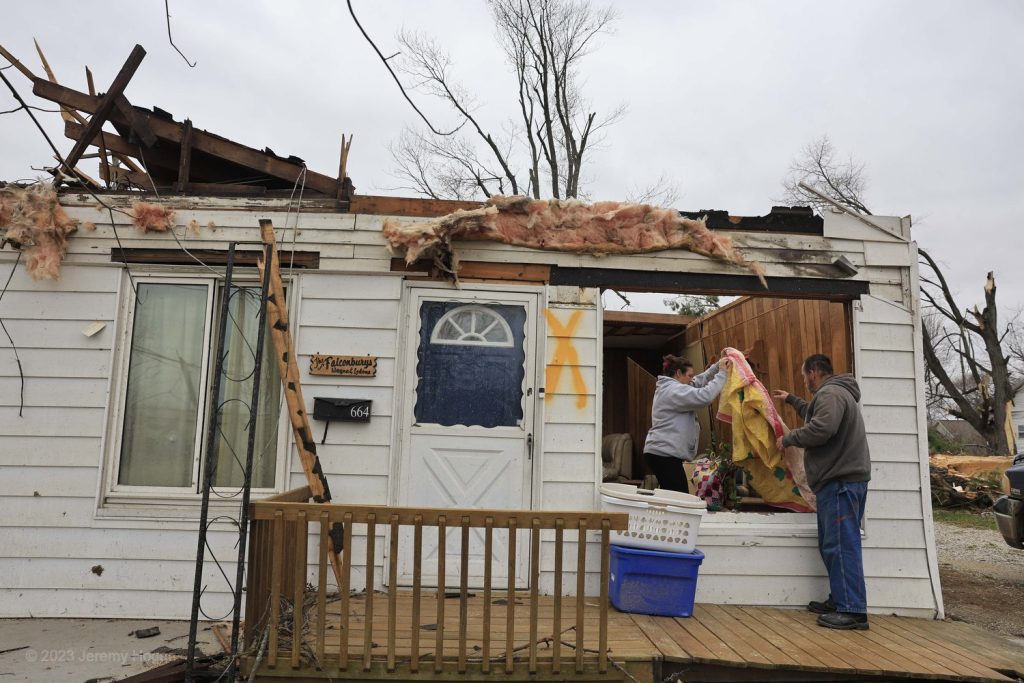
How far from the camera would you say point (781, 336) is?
662cm

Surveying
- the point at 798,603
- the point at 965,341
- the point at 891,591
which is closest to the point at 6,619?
the point at 798,603

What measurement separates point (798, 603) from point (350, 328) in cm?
366

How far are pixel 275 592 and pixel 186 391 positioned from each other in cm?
219

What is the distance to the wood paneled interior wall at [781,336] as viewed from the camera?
18.6ft

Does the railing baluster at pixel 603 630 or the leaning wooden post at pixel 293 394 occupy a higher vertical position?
the leaning wooden post at pixel 293 394

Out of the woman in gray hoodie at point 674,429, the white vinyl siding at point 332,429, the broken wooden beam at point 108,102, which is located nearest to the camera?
the white vinyl siding at point 332,429

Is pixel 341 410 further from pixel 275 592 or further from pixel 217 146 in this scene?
pixel 217 146

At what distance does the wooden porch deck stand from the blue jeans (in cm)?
24

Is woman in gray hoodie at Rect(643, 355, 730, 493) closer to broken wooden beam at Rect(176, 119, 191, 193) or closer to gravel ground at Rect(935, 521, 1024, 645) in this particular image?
gravel ground at Rect(935, 521, 1024, 645)

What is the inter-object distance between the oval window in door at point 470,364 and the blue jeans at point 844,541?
7.00ft

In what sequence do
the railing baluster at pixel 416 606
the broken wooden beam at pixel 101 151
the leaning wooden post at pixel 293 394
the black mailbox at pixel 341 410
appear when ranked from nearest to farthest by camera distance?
the railing baluster at pixel 416 606, the leaning wooden post at pixel 293 394, the black mailbox at pixel 341 410, the broken wooden beam at pixel 101 151

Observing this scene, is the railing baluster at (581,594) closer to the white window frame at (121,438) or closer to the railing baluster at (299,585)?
the railing baluster at (299,585)

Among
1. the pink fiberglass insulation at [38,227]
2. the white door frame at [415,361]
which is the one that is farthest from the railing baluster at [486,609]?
the pink fiberglass insulation at [38,227]

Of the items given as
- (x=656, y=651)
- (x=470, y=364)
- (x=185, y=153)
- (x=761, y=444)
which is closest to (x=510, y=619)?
(x=656, y=651)
